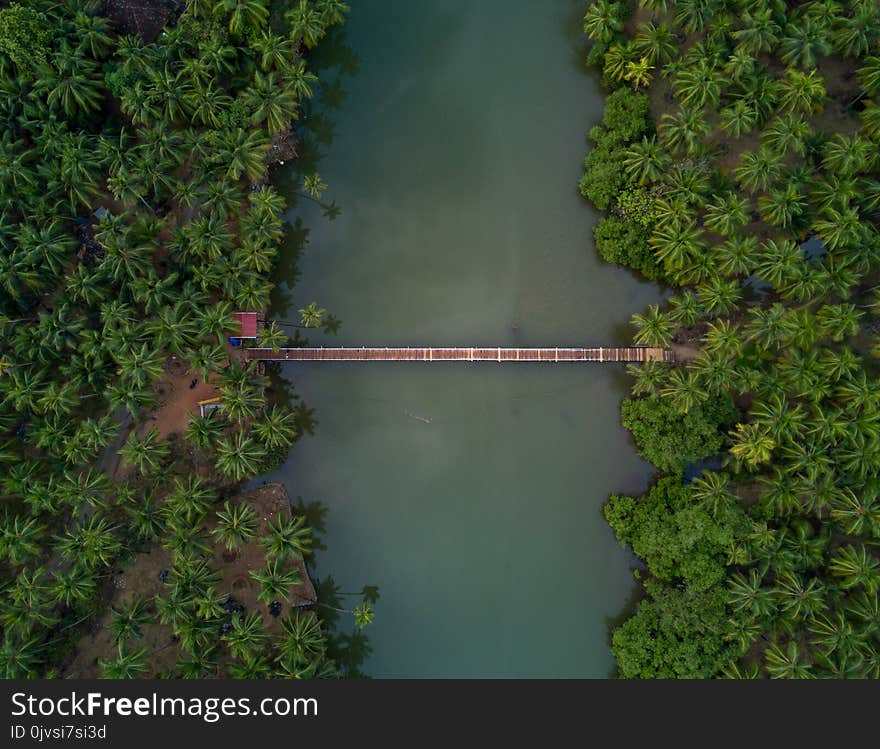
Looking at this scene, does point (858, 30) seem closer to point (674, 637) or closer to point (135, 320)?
point (674, 637)

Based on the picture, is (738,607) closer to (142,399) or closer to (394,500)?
(394,500)

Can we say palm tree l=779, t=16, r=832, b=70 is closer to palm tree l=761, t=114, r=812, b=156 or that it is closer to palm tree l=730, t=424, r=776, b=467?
palm tree l=761, t=114, r=812, b=156

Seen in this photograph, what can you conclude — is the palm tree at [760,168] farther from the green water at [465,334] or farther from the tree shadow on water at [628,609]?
the tree shadow on water at [628,609]

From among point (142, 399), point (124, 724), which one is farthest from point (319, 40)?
point (124, 724)

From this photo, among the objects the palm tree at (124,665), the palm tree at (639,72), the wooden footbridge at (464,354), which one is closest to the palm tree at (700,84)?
the palm tree at (639,72)

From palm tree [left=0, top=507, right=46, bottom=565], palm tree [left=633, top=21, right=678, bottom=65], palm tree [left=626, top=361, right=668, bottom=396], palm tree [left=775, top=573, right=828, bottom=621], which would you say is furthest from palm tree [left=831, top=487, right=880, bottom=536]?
palm tree [left=0, top=507, right=46, bottom=565]

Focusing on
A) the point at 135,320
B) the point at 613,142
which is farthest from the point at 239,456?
the point at 613,142
